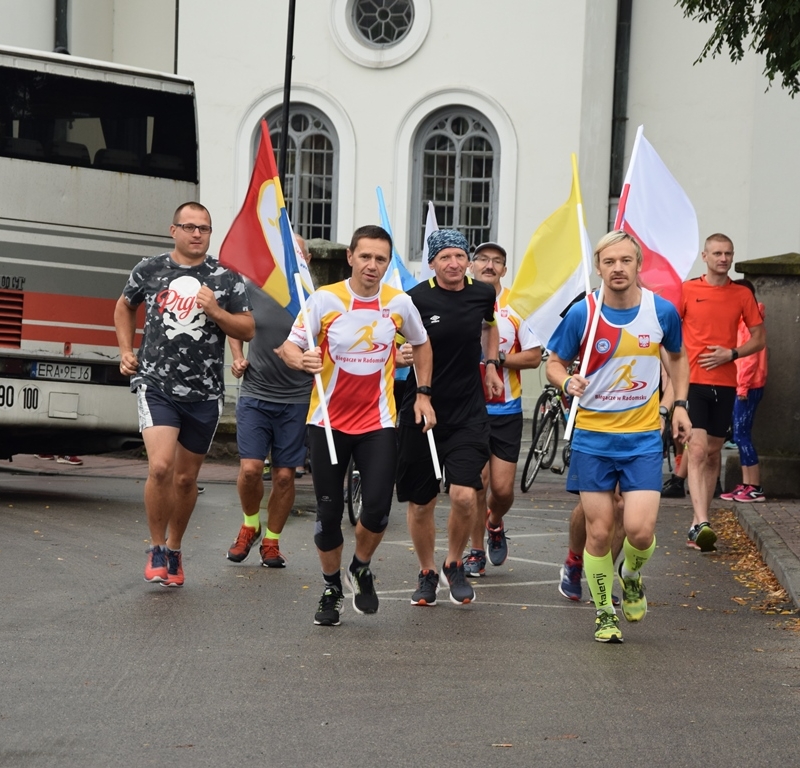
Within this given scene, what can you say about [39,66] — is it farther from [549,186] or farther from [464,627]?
[549,186]

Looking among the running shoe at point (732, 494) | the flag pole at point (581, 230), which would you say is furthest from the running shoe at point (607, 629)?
the running shoe at point (732, 494)

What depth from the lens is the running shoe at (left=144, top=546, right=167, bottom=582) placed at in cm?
891

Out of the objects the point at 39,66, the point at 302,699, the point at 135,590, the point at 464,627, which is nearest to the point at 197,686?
the point at 302,699

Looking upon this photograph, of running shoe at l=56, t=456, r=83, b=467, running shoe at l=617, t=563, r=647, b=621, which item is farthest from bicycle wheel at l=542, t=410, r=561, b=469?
running shoe at l=617, t=563, r=647, b=621

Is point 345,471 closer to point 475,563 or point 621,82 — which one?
point 475,563

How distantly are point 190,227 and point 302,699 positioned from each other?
366 centimetres

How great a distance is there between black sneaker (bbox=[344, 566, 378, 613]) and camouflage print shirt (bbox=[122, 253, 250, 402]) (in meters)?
1.55

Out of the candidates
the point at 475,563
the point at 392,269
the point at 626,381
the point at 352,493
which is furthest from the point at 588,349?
the point at 352,493

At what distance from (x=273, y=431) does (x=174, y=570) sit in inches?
58.3

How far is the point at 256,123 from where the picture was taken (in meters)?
23.9

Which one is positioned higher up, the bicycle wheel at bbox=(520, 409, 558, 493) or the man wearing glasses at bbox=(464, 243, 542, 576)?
the man wearing glasses at bbox=(464, 243, 542, 576)

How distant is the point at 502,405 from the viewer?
32.6 feet

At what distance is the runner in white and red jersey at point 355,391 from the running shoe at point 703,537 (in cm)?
359

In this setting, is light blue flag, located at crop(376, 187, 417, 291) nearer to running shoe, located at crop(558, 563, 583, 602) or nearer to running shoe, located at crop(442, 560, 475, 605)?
running shoe, located at crop(442, 560, 475, 605)
